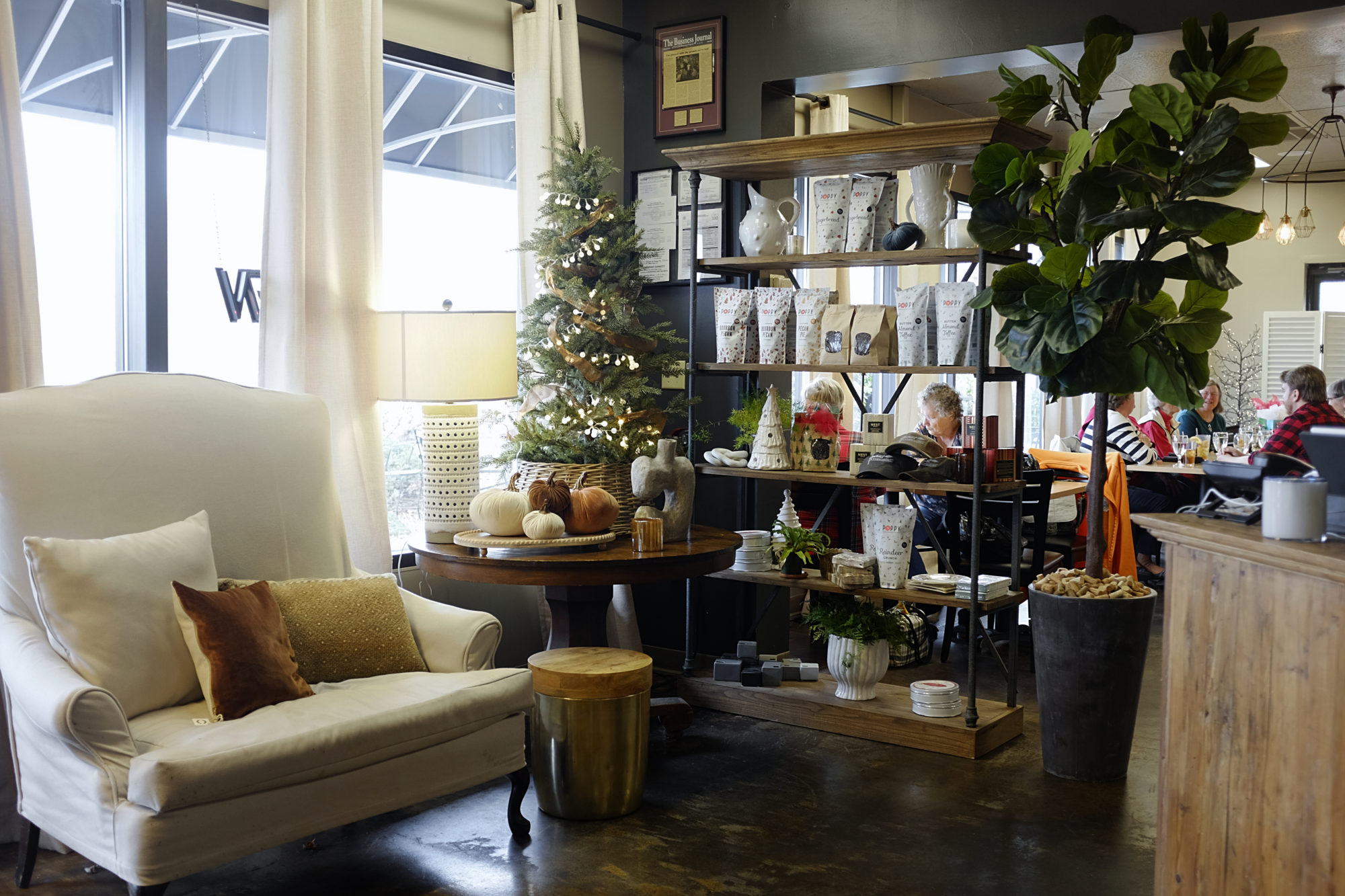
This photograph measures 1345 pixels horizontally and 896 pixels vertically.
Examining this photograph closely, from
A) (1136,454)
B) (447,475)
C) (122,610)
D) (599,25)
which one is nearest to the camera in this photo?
(122,610)

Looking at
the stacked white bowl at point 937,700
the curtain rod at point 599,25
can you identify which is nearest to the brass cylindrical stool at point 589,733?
the stacked white bowl at point 937,700

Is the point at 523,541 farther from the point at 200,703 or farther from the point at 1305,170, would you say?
the point at 1305,170

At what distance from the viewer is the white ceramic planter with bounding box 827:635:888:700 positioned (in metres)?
3.85

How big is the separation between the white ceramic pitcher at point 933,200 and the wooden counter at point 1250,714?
189 centimetres

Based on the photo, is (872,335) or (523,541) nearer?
(523,541)

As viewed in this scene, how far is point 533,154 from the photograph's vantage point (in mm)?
4379

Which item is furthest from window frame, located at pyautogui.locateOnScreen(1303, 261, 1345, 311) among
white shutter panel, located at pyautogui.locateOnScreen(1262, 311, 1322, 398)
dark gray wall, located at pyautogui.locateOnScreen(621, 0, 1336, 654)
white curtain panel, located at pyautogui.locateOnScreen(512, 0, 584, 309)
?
white curtain panel, located at pyautogui.locateOnScreen(512, 0, 584, 309)

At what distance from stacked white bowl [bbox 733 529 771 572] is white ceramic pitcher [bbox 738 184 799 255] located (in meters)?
1.04

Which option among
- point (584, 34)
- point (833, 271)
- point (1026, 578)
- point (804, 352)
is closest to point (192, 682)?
point (804, 352)

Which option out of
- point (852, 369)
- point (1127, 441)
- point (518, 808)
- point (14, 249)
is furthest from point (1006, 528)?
point (14, 249)

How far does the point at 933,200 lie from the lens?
3840 millimetres

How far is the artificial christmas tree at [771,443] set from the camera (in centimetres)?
405

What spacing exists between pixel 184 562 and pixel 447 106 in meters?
2.21

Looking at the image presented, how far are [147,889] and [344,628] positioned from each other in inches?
32.4
